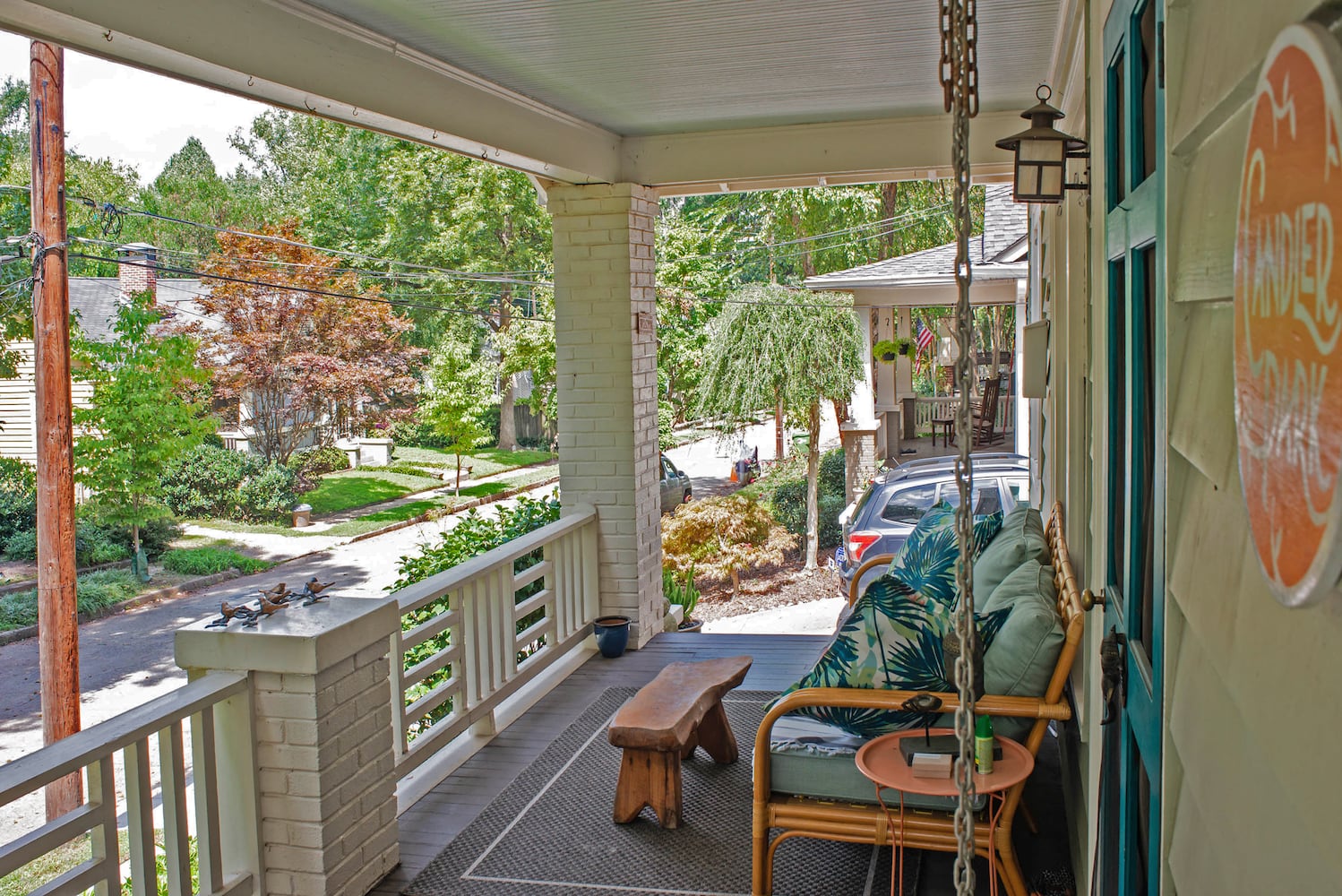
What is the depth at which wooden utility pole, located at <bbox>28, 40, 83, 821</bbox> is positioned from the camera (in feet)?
26.3

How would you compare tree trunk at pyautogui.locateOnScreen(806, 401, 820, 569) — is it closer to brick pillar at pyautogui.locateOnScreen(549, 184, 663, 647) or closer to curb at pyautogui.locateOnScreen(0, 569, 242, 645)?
brick pillar at pyautogui.locateOnScreen(549, 184, 663, 647)

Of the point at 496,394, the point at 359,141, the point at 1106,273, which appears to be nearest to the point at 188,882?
the point at 1106,273

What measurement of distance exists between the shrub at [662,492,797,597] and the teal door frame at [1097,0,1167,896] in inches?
418

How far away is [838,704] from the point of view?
130 inches

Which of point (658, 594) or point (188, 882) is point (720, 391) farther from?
point (188, 882)

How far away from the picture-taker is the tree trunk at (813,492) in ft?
45.9

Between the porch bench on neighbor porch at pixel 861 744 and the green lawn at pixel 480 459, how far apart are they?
2106 cm

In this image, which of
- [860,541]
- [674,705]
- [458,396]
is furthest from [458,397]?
[674,705]

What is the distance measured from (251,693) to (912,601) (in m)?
1.98

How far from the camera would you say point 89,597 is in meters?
14.6

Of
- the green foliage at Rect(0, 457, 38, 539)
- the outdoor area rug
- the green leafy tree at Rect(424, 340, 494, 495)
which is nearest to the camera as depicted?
the outdoor area rug

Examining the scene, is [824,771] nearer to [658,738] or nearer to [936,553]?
[658,738]

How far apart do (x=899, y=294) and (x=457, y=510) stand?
380 inches

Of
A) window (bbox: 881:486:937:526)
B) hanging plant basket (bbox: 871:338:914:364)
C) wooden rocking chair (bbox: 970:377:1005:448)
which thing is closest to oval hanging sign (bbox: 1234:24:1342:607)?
Result: window (bbox: 881:486:937:526)
